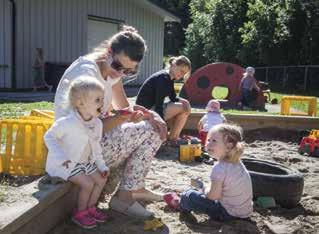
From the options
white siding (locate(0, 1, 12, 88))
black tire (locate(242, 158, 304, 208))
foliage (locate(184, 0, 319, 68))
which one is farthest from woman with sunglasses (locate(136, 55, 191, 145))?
foliage (locate(184, 0, 319, 68))

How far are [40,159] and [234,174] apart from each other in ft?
4.47

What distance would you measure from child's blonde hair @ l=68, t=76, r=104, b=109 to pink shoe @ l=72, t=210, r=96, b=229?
0.72 meters

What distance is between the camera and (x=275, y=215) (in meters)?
3.85

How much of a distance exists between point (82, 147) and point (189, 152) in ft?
8.61

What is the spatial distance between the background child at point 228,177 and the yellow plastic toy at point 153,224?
40 centimetres

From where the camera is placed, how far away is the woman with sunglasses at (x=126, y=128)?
11.7 feet

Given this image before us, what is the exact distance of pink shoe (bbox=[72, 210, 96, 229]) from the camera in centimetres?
331

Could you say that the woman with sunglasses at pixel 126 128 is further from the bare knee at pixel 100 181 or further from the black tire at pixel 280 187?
the black tire at pixel 280 187

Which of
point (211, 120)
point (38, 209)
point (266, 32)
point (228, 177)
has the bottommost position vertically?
point (38, 209)

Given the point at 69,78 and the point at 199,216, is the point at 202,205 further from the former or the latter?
the point at 69,78

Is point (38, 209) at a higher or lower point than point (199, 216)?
higher

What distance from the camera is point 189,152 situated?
5758 millimetres

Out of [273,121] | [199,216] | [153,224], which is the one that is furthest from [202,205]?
[273,121]

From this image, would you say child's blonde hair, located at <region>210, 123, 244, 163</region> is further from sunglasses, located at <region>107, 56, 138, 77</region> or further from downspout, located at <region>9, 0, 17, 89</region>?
downspout, located at <region>9, 0, 17, 89</region>
